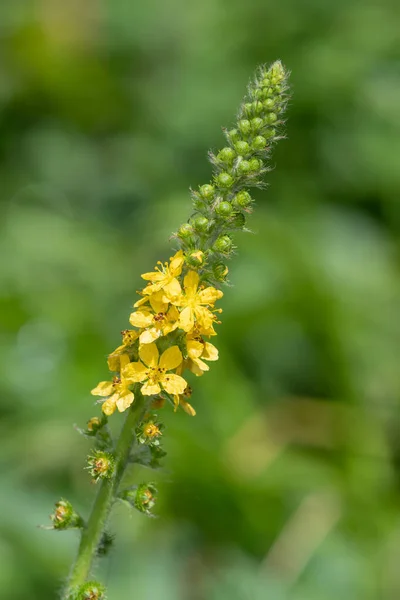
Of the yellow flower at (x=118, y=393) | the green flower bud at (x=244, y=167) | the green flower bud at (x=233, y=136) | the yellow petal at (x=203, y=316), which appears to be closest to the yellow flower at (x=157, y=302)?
the yellow petal at (x=203, y=316)

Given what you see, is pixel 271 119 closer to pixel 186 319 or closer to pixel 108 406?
pixel 186 319

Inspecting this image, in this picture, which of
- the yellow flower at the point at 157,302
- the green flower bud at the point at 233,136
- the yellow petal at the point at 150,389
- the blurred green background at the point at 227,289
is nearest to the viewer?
the yellow petal at the point at 150,389

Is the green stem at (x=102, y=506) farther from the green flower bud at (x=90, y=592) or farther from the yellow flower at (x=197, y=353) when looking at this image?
the yellow flower at (x=197, y=353)

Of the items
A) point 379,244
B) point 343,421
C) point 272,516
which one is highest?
point 379,244

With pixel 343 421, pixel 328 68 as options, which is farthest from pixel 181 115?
pixel 343 421

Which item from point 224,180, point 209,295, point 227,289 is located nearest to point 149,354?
point 209,295

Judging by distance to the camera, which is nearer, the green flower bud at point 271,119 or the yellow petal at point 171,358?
the yellow petal at point 171,358

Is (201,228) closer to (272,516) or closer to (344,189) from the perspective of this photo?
(272,516)
